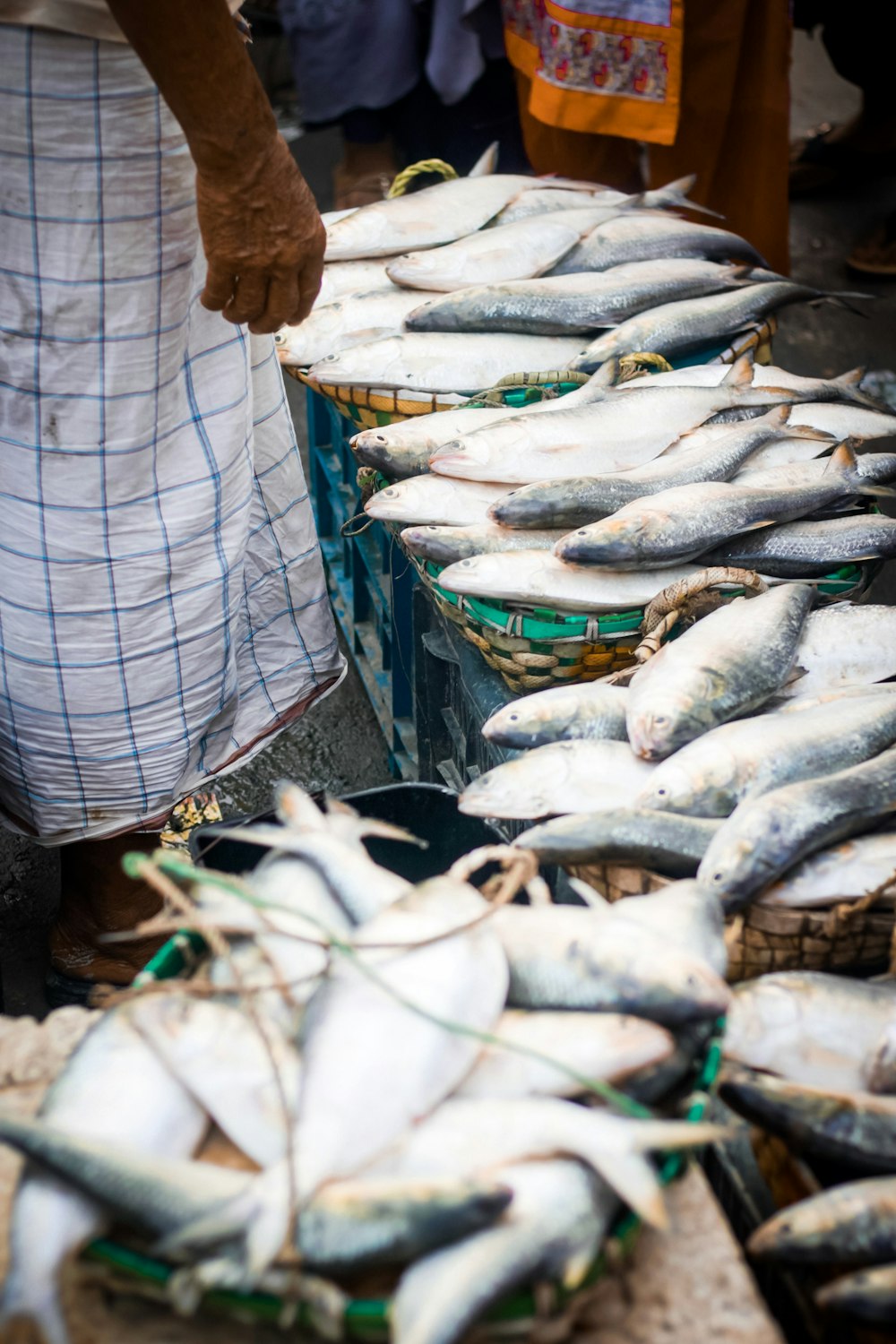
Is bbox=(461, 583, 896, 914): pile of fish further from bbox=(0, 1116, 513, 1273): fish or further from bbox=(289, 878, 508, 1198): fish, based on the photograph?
bbox=(0, 1116, 513, 1273): fish

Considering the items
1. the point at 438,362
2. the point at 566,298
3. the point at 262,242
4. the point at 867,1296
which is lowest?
the point at 867,1296

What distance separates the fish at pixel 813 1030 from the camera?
4.64ft

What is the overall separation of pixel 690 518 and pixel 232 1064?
135cm

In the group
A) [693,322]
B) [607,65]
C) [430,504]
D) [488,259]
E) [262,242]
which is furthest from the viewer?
[607,65]

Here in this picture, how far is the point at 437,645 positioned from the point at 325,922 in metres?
1.36

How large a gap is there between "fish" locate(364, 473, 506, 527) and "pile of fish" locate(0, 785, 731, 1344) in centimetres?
108

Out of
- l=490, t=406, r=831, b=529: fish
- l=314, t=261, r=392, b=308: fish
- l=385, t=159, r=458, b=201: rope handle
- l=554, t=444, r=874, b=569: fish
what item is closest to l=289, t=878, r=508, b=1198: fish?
l=554, t=444, r=874, b=569: fish

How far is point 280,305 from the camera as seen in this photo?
1.96 metres

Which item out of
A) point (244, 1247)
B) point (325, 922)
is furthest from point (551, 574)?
point (244, 1247)

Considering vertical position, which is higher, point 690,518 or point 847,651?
point 690,518

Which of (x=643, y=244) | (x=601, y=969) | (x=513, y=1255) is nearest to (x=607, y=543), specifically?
(x=601, y=969)

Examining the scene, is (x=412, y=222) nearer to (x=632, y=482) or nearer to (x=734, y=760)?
(x=632, y=482)

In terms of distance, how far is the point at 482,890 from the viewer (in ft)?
4.79

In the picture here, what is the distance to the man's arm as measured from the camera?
1.61 metres
